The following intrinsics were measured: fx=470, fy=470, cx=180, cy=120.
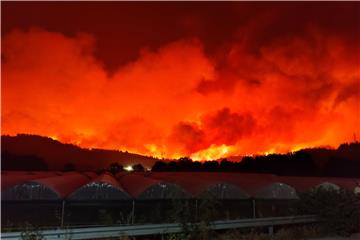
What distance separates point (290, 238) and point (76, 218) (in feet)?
24.0

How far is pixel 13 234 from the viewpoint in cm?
1141

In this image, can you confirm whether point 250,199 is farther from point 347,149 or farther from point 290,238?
point 347,149

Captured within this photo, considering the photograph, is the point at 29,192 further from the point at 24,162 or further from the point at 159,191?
the point at 24,162

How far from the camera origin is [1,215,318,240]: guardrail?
1199 cm

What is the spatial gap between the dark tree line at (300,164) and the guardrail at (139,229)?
2207 cm

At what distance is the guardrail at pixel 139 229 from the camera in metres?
12.0

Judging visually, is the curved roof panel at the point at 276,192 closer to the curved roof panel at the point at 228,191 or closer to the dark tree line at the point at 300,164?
the curved roof panel at the point at 228,191

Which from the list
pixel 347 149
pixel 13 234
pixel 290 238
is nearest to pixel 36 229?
pixel 13 234

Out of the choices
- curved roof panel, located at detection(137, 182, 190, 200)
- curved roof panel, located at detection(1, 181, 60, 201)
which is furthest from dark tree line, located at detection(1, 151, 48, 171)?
curved roof panel, located at detection(137, 182, 190, 200)

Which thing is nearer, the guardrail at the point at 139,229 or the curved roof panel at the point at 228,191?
the guardrail at the point at 139,229

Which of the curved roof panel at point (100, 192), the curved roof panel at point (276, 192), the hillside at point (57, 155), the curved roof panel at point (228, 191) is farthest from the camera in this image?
the hillside at point (57, 155)

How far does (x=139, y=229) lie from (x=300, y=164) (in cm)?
3124

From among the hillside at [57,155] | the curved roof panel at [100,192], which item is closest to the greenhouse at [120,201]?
the curved roof panel at [100,192]

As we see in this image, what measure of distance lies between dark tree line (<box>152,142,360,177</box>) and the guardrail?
22.1m
